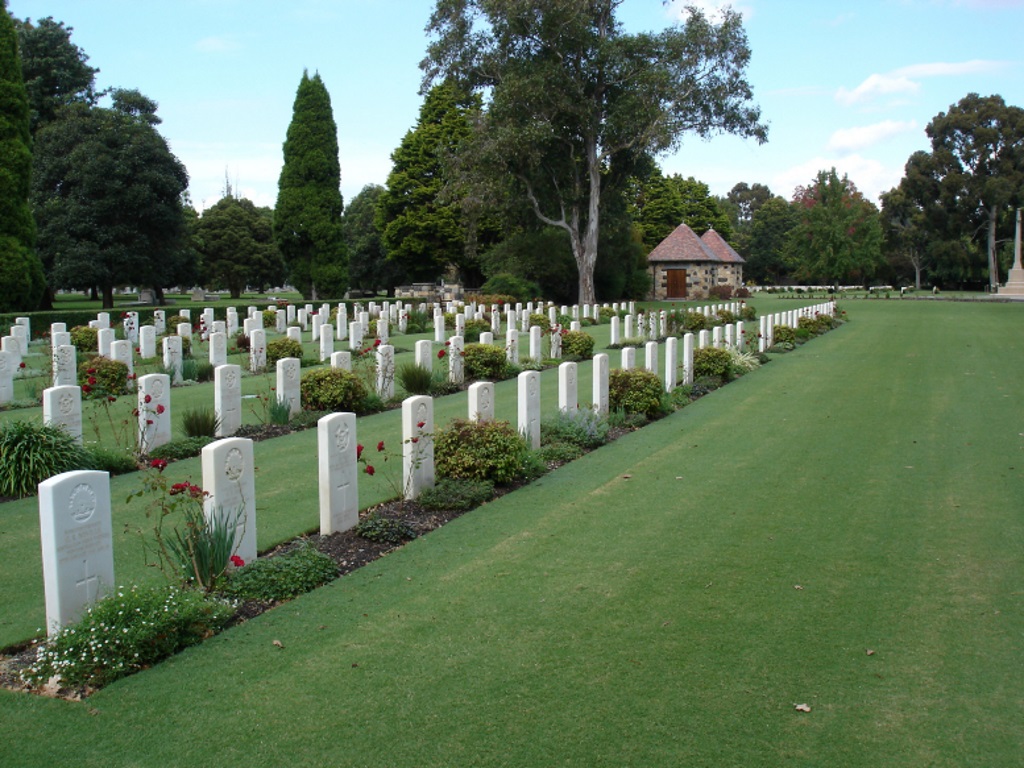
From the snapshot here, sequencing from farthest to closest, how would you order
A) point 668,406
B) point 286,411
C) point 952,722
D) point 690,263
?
1. point 690,263
2. point 668,406
3. point 286,411
4. point 952,722

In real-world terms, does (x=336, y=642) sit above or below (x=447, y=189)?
below

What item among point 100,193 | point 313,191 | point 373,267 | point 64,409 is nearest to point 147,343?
point 64,409

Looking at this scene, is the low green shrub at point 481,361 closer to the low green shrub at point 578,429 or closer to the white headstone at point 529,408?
the low green shrub at point 578,429

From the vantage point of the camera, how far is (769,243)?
272 ft

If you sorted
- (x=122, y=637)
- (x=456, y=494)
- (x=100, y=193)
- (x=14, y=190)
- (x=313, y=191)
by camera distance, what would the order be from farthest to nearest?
1. (x=313, y=191)
2. (x=100, y=193)
3. (x=14, y=190)
4. (x=456, y=494)
5. (x=122, y=637)

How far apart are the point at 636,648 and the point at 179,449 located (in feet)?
22.0

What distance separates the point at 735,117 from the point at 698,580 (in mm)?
36052

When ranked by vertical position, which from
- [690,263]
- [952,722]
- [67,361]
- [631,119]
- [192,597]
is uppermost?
[631,119]

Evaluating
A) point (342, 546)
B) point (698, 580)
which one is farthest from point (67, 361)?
point (698, 580)

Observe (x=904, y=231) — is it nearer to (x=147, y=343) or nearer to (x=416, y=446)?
(x=147, y=343)

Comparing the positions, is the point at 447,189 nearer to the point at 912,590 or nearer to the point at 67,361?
the point at 67,361

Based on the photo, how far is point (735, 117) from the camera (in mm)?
38688

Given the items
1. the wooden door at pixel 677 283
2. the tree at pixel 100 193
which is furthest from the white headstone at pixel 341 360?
the wooden door at pixel 677 283

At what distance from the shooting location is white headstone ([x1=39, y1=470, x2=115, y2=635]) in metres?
4.76
